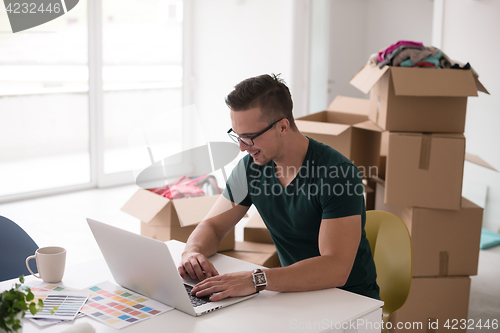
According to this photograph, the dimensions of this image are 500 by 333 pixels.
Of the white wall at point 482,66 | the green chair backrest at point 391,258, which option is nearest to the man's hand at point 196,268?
the green chair backrest at point 391,258

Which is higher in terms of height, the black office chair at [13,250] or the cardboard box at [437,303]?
the black office chair at [13,250]

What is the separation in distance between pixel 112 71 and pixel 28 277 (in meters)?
3.66

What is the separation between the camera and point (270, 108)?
1.48m

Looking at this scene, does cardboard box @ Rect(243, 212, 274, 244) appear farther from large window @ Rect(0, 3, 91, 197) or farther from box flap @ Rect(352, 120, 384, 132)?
large window @ Rect(0, 3, 91, 197)

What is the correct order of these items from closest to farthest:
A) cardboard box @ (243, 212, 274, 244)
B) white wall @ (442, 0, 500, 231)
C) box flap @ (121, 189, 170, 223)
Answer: box flap @ (121, 189, 170, 223) → cardboard box @ (243, 212, 274, 244) → white wall @ (442, 0, 500, 231)

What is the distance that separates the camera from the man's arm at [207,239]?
4.47 feet

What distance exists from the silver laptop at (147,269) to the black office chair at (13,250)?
1.34ft

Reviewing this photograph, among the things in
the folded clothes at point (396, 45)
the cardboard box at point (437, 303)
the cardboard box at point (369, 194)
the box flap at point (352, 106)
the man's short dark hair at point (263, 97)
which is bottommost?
the cardboard box at point (437, 303)

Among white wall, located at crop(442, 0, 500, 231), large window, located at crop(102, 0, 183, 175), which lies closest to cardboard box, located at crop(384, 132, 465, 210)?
white wall, located at crop(442, 0, 500, 231)

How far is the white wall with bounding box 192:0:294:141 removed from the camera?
4.50m

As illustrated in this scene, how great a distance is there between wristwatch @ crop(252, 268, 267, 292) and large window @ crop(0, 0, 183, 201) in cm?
285

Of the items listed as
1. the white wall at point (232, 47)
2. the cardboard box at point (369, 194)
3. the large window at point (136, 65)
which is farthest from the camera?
the large window at point (136, 65)

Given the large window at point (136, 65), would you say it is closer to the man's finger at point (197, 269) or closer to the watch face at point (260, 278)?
the man's finger at point (197, 269)

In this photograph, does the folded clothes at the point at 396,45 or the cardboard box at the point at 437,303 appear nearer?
the cardboard box at the point at 437,303
